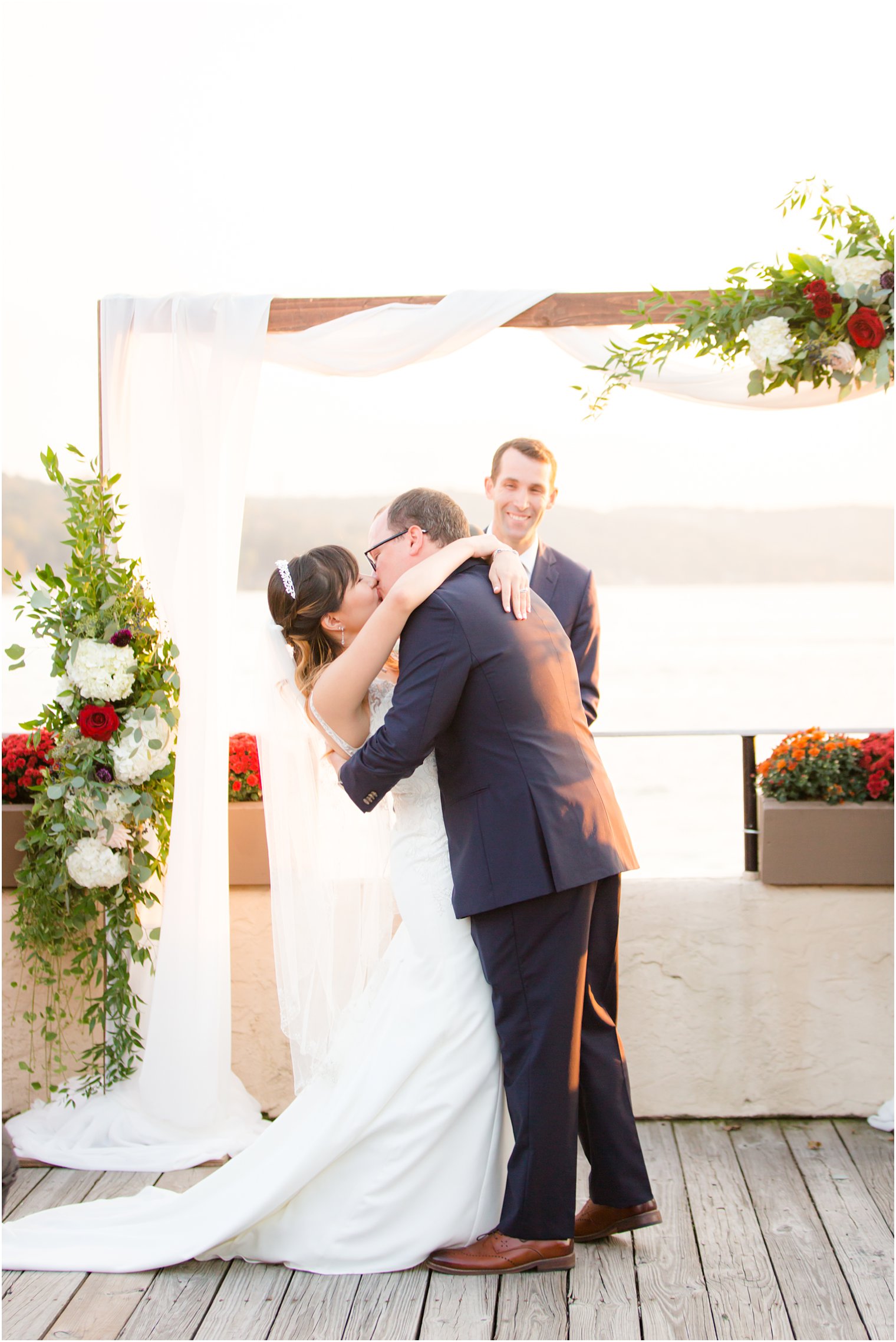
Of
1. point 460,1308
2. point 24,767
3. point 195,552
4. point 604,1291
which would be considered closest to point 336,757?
point 195,552

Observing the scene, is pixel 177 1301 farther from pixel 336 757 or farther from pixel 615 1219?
pixel 336 757

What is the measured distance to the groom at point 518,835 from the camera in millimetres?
2338

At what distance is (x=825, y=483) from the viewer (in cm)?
577

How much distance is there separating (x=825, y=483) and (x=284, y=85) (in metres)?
3.51

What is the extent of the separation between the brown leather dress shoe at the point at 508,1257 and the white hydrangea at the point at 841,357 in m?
2.17

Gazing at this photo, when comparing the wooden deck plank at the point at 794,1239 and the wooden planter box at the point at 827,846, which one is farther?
the wooden planter box at the point at 827,846

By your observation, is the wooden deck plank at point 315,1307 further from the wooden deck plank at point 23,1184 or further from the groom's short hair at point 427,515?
the groom's short hair at point 427,515

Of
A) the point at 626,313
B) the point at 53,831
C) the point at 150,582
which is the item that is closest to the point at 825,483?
the point at 626,313

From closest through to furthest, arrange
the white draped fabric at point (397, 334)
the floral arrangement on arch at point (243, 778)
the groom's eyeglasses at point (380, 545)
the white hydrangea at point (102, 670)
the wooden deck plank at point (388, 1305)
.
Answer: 1. the wooden deck plank at point (388, 1305)
2. the groom's eyeglasses at point (380, 545)
3. the white hydrangea at point (102, 670)
4. the white draped fabric at point (397, 334)
5. the floral arrangement on arch at point (243, 778)

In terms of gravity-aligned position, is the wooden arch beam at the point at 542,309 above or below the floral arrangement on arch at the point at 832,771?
above

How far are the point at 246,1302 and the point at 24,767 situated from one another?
5.97 ft

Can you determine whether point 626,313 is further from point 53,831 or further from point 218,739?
point 53,831

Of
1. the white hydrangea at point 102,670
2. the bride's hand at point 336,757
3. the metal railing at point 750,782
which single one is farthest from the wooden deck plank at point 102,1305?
the metal railing at point 750,782

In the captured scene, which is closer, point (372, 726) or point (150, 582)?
point (372, 726)
